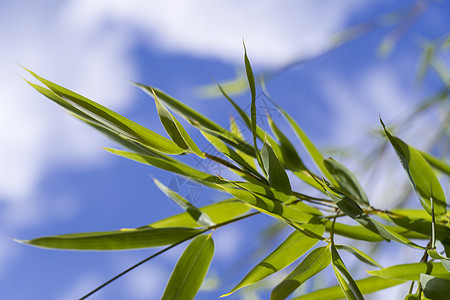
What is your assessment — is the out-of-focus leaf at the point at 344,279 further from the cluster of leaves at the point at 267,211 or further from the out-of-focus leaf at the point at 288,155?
the out-of-focus leaf at the point at 288,155

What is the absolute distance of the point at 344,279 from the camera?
40cm

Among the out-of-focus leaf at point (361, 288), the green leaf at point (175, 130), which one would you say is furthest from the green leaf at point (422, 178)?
the green leaf at point (175, 130)

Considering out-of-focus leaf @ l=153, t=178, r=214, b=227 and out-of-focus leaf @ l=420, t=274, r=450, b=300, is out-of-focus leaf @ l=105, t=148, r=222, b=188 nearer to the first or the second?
out-of-focus leaf @ l=153, t=178, r=214, b=227

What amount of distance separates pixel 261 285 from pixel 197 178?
816 mm

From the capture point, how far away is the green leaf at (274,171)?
1.27ft

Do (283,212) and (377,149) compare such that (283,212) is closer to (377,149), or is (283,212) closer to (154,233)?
(154,233)

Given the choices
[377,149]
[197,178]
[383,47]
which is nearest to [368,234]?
[197,178]

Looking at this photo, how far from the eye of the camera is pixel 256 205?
41 cm

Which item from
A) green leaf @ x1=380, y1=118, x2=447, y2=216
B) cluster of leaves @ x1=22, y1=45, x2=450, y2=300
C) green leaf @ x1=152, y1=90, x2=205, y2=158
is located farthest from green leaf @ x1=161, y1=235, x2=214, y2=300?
green leaf @ x1=380, y1=118, x2=447, y2=216

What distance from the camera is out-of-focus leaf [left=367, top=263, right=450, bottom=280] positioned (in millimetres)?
414

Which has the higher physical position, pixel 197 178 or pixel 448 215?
pixel 197 178

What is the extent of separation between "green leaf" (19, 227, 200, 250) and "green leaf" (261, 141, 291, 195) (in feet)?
0.35

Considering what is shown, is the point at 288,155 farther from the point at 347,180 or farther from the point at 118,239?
the point at 118,239

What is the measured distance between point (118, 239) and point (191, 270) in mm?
75
